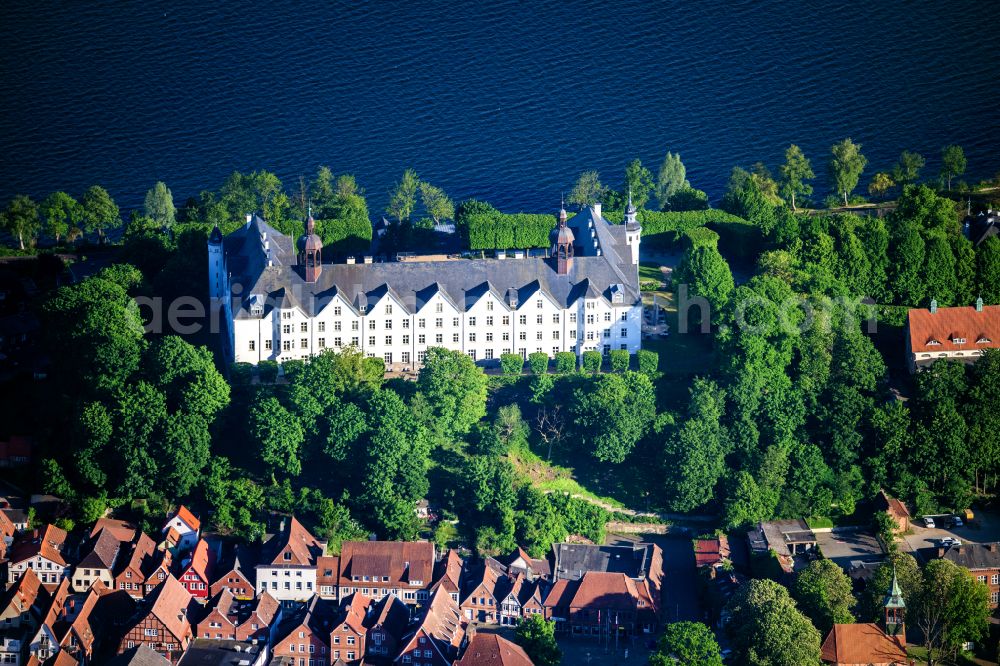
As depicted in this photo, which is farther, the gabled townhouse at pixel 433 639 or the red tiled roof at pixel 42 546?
the red tiled roof at pixel 42 546

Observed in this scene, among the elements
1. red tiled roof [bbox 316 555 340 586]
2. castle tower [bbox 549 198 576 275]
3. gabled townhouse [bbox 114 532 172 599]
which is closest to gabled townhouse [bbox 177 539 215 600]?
gabled townhouse [bbox 114 532 172 599]

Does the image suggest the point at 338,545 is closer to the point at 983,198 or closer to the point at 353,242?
the point at 353,242

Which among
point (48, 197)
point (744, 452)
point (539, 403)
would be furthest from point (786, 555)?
point (48, 197)

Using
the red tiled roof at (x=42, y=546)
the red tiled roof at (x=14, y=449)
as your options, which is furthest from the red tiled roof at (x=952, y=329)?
the red tiled roof at (x=14, y=449)

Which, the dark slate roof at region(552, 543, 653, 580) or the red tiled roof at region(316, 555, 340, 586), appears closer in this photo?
the red tiled roof at region(316, 555, 340, 586)

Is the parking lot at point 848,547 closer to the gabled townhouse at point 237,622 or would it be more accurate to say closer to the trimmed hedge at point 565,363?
the trimmed hedge at point 565,363

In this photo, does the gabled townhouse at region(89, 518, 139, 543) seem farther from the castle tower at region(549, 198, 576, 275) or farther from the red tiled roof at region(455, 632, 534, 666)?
the castle tower at region(549, 198, 576, 275)

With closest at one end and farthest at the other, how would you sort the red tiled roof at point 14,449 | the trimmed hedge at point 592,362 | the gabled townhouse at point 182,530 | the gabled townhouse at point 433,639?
1. the gabled townhouse at point 433,639
2. the gabled townhouse at point 182,530
3. the red tiled roof at point 14,449
4. the trimmed hedge at point 592,362
